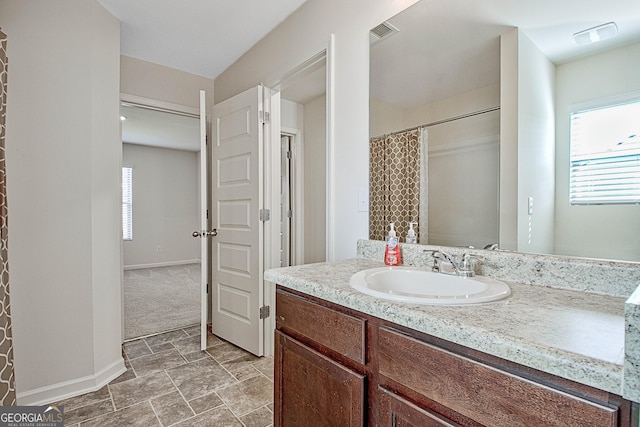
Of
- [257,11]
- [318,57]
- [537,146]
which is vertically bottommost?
[537,146]

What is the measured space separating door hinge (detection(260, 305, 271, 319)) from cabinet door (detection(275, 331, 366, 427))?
1.17m

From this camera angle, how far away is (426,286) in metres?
1.21

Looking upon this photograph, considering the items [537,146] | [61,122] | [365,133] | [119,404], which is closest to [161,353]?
[119,404]

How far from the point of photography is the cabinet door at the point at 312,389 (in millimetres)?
943

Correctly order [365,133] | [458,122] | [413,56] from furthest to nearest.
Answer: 1. [365,133]
2. [413,56]
3. [458,122]

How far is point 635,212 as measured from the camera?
908 millimetres

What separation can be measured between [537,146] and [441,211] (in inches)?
17.1

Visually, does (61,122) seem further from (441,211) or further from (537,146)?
(537,146)

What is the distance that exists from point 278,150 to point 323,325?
1679mm

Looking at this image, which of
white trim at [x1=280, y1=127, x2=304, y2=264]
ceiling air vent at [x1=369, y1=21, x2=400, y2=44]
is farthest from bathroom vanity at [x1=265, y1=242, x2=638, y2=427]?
white trim at [x1=280, y1=127, x2=304, y2=264]

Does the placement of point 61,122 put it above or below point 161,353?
above

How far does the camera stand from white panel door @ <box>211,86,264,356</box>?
94.8 inches

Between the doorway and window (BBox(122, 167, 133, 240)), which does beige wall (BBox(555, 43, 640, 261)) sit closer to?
the doorway

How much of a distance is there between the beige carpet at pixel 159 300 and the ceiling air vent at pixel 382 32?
9.76ft
